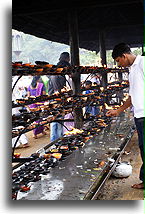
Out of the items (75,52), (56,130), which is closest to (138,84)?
(75,52)

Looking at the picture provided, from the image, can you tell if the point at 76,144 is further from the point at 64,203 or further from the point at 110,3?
the point at 110,3

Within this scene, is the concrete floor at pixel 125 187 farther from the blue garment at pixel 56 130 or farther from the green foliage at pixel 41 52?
the green foliage at pixel 41 52

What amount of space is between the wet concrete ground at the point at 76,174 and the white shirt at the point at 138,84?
0.88 meters

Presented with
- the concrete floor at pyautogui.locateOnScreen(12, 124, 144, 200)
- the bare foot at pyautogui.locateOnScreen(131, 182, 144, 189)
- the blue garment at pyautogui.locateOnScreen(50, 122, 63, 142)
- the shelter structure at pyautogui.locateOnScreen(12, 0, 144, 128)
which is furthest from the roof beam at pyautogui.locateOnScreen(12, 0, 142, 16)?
the bare foot at pyautogui.locateOnScreen(131, 182, 144, 189)

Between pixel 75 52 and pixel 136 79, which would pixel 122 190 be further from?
pixel 75 52

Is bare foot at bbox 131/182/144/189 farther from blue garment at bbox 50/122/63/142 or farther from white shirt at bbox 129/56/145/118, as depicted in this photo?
blue garment at bbox 50/122/63/142

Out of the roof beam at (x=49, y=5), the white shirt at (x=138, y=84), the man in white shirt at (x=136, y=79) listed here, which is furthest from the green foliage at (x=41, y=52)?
the white shirt at (x=138, y=84)

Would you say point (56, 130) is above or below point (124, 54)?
below

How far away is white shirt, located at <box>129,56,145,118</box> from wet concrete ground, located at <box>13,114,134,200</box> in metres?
0.88

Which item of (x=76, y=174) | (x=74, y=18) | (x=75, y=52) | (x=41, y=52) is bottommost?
(x=76, y=174)

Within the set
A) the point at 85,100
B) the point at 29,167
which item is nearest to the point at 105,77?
the point at 85,100

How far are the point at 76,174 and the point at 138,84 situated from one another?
4.19ft

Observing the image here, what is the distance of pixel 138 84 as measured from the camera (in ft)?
12.5

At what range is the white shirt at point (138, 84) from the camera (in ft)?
12.5
